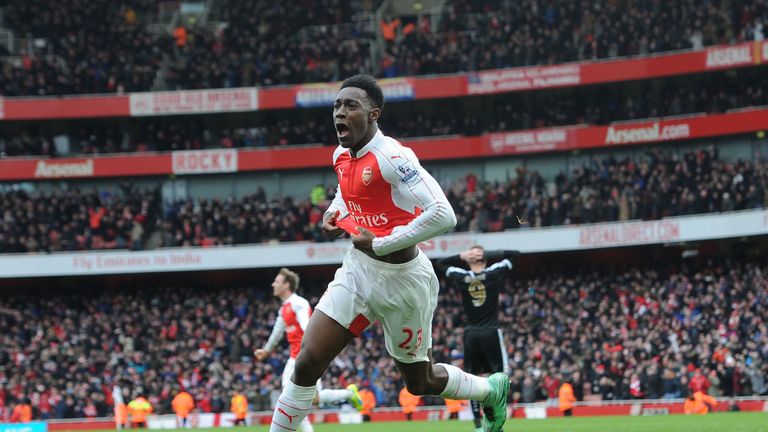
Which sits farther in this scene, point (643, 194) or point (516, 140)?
point (516, 140)

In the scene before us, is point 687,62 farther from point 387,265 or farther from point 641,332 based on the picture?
point 387,265

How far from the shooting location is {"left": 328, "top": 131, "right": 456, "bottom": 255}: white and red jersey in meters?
7.91

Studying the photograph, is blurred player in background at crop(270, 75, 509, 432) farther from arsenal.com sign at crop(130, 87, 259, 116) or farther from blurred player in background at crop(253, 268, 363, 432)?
arsenal.com sign at crop(130, 87, 259, 116)

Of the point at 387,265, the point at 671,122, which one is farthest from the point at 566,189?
the point at 387,265

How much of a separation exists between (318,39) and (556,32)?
9.72 m

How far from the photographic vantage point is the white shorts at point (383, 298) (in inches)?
321

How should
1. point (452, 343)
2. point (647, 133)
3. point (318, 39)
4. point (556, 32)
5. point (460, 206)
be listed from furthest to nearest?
point (318, 39) → point (556, 32) → point (647, 133) → point (460, 206) → point (452, 343)

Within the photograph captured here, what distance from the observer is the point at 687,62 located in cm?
3881

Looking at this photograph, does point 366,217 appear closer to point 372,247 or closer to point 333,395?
point 372,247

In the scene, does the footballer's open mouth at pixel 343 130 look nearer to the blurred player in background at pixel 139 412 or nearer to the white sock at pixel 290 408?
the white sock at pixel 290 408

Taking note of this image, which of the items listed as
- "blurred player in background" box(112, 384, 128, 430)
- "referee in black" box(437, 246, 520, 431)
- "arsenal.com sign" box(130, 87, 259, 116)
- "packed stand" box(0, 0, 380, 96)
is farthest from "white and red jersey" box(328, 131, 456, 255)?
"arsenal.com sign" box(130, 87, 259, 116)

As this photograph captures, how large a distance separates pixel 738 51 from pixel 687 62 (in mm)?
1765

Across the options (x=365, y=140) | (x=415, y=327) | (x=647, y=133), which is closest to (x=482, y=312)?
(x=415, y=327)

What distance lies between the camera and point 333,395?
1460 centimetres
